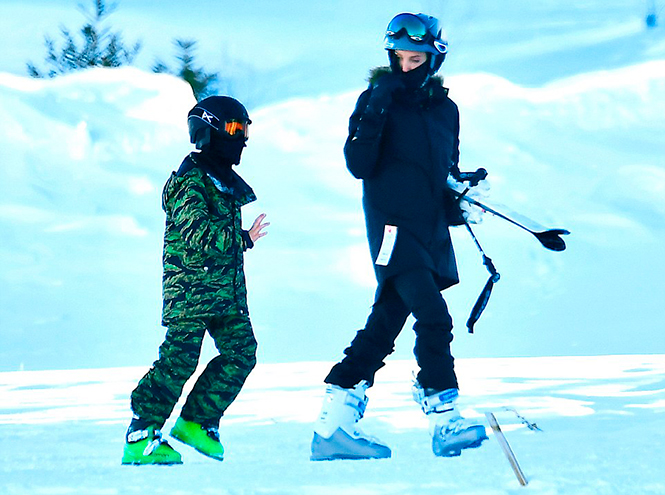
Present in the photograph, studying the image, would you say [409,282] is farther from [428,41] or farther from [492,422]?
[428,41]

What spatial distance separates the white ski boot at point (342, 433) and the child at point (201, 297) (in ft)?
1.05

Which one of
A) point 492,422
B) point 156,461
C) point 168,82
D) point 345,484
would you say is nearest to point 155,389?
point 156,461

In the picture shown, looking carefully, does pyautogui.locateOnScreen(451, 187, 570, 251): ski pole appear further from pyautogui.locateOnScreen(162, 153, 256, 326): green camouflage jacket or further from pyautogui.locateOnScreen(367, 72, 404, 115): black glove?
pyautogui.locateOnScreen(162, 153, 256, 326): green camouflage jacket

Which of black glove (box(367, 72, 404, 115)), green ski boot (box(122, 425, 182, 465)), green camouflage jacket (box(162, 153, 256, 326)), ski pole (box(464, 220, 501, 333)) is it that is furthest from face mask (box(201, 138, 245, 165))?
green ski boot (box(122, 425, 182, 465))

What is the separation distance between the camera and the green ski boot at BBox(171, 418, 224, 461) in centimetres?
368

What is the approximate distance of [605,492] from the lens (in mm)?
2807

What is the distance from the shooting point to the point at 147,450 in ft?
11.5

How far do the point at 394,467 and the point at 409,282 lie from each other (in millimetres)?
647

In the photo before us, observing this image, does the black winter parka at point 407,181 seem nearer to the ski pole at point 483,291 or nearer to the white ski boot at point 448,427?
the ski pole at point 483,291

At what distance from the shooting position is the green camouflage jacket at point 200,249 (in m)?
3.53

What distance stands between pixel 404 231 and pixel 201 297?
2.40 ft

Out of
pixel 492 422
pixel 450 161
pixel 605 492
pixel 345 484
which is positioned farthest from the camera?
pixel 450 161

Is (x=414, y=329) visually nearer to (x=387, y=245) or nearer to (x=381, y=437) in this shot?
(x=387, y=245)

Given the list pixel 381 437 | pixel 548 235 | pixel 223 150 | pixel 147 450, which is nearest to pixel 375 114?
pixel 223 150
